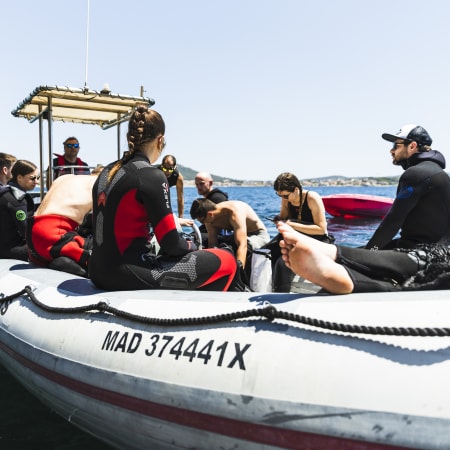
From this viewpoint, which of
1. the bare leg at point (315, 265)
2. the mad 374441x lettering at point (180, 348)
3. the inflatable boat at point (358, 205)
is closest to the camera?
the mad 374441x lettering at point (180, 348)

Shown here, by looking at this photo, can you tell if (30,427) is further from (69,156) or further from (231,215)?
(69,156)

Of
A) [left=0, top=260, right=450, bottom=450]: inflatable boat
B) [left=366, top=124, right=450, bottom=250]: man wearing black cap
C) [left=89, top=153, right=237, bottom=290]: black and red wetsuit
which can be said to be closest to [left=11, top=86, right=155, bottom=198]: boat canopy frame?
[left=89, top=153, right=237, bottom=290]: black and red wetsuit

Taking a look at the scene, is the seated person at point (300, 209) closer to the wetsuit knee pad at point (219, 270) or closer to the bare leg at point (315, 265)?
the wetsuit knee pad at point (219, 270)

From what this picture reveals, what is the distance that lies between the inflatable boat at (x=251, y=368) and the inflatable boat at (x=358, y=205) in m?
18.6

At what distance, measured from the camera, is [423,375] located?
5.71 feet

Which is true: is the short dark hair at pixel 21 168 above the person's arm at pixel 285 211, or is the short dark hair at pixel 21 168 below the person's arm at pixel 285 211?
above

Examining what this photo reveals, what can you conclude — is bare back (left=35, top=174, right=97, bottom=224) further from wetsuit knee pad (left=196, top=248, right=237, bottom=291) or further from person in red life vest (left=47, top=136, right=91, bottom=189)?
person in red life vest (left=47, top=136, right=91, bottom=189)

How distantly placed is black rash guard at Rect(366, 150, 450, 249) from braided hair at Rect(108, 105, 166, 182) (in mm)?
1663

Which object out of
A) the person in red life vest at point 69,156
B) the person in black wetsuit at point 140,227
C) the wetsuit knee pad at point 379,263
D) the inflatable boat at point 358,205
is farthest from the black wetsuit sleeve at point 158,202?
the inflatable boat at point 358,205

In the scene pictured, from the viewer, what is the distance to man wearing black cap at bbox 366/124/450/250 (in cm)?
312

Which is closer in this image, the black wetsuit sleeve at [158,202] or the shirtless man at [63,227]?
the black wetsuit sleeve at [158,202]

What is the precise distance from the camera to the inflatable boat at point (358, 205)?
20.2m

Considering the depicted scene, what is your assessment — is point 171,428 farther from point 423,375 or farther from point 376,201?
point 376,201

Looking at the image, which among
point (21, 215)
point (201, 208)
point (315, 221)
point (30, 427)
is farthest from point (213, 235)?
point (30, 427)
